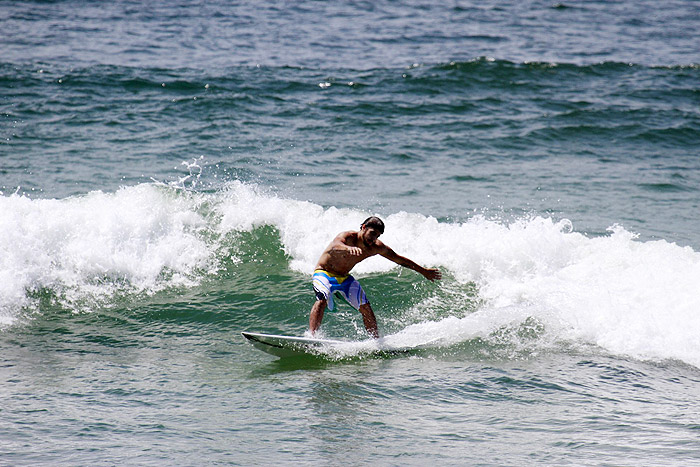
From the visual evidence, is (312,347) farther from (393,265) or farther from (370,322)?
(393,265)

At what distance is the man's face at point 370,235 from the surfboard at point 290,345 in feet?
3.54

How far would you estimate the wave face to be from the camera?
27.1 feet

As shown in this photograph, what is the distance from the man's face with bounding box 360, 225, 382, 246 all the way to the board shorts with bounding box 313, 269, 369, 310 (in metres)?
0.53

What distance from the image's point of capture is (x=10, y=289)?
9.08 meters

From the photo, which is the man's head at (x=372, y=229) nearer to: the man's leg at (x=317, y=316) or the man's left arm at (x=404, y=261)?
the man's left arm at (x=404, y=261)

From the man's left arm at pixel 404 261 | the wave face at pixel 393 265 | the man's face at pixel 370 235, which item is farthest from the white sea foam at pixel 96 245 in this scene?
the man's left arm at pixel 404 261

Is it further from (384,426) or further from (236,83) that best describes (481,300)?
(236,83)

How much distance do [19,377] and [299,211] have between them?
519 cm

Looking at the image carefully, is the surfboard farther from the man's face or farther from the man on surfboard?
the man's face

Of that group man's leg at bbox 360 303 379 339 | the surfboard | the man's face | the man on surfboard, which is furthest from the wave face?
the man's face

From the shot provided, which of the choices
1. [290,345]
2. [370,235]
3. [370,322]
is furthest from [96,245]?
[370,235]

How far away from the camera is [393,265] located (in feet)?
33.8

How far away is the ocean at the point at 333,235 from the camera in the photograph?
594 cm

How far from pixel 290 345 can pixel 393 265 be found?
317cm
